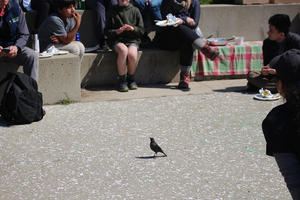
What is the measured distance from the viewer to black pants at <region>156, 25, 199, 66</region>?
750 centimetres

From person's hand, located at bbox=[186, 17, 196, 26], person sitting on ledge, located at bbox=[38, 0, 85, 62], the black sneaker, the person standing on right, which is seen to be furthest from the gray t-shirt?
the person standing on right

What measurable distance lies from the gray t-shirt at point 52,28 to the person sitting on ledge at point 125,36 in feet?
1.89

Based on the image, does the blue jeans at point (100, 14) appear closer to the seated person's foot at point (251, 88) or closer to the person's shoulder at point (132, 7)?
the person's shoulder at point (132, 7)

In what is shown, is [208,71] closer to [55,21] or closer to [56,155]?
[55,21]

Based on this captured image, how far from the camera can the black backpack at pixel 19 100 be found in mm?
5832

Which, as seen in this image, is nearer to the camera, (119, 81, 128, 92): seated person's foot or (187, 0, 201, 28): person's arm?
(119, 81, 128, 92): seated person's foot

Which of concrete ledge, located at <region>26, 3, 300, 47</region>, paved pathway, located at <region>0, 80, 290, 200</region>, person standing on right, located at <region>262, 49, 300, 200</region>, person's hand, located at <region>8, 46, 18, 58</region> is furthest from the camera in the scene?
concrete ledge, located at <region>26, 3, 300, 47</region>

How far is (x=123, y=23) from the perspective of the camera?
746 centimetres

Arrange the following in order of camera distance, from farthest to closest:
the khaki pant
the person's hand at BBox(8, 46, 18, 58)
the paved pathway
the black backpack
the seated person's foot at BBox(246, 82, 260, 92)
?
the seated person's foot at BBox(246, 82, 260, 92) < the khaki pant < the person's hand at BBox(8, 46, 18, 58) < the black backpack < the paved pathway

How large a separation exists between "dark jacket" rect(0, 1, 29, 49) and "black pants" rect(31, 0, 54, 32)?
4.34 feet

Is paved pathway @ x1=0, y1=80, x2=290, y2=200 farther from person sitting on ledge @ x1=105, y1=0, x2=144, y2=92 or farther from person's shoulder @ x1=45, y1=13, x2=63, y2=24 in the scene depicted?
person's shoulder @ x1=45, y1=13, x2=63, y2=24

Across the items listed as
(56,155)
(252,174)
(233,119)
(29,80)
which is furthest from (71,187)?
(233,119)

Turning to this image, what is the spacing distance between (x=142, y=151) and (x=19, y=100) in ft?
5.12

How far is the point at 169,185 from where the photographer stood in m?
4.38
